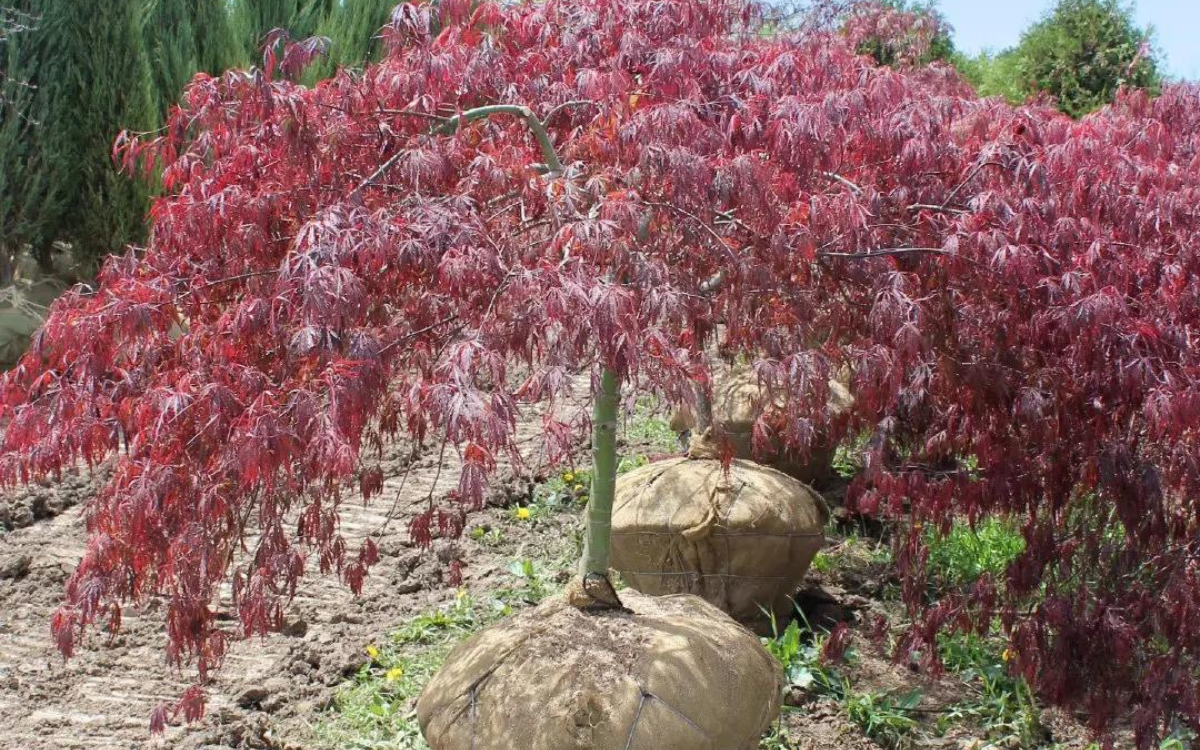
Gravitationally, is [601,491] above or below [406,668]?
above

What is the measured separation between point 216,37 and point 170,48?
1.21ft

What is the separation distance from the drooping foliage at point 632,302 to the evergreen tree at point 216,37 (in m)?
6.22

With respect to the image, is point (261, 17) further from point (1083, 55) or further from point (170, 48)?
point (1083, 55)

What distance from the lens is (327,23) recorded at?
10102 mm

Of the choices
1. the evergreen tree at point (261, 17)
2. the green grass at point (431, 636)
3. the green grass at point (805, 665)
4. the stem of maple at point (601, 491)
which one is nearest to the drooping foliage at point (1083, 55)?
the evergreen tree at point (261, 17)

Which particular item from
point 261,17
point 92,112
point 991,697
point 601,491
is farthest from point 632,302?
point 261,17

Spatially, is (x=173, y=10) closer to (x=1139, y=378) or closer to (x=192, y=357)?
(x=192, y=357)

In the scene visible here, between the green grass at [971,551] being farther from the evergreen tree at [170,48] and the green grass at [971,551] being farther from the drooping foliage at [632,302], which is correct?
the evergreen tree at [170,48]

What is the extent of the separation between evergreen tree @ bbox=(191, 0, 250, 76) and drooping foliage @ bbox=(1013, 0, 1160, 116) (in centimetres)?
791

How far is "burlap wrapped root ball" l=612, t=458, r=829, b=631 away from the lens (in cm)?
471

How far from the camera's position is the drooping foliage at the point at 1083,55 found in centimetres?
1250

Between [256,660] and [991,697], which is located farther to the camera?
[256,660]

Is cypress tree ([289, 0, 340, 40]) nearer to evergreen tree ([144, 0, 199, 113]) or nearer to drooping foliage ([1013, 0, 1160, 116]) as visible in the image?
evergreen tree ([144, 0, 199, 113])

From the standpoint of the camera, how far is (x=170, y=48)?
372 inches
